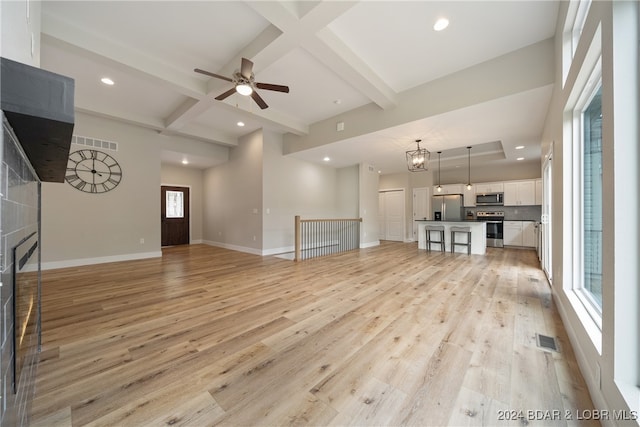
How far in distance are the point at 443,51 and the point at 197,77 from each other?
357 cm

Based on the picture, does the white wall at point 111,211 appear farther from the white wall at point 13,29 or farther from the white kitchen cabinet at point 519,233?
the white kitchen cabinet at point 519,233

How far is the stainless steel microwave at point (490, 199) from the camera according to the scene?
7.58 m

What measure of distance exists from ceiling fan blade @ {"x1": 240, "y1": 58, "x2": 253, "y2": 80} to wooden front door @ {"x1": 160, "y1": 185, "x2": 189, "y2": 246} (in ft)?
21.1

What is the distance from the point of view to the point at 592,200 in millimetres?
2020

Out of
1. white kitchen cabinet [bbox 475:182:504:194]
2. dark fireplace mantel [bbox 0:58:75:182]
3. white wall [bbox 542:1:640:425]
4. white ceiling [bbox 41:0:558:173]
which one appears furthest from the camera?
white kitchen cabinet [bbox 475:182:504:194]

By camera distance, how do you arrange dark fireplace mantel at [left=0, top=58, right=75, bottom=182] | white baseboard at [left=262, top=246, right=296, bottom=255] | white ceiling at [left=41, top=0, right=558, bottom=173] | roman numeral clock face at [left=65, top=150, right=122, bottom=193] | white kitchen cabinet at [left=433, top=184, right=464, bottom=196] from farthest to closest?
white kitchen cabinet at [left=433, top=184, right=464, bottom=196], white baseboard at [left=262, top=246, right=296, bottom=255], roman numeral clock face at [left=65, top=150, right=122, bottom=193], white ceiling at [left=41, top=0, right=558, bottom=173], dark fireplace mantel at [left=0, top=58, right=75, bottom=182]

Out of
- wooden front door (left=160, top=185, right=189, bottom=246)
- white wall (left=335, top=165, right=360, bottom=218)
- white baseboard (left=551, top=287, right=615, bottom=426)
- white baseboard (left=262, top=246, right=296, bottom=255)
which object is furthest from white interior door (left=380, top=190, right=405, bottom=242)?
wooden front door (left=160, top=185, right=189, bottom=246)

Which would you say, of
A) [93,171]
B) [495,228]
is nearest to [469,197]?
[495,228]

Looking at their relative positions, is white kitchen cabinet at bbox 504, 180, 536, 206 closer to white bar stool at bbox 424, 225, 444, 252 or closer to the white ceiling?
white bar stool at bbox 424, 225, 444, 252

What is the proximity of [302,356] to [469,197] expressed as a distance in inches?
333

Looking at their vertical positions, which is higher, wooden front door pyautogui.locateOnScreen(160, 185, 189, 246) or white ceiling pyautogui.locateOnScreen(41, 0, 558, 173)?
white ceiling pyautogui.locateOnScreen(41, 0, 558, 173)

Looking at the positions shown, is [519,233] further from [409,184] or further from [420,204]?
[409,184]

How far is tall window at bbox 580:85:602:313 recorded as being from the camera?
1.81m

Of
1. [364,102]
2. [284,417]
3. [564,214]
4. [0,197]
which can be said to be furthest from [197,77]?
[564,214]
